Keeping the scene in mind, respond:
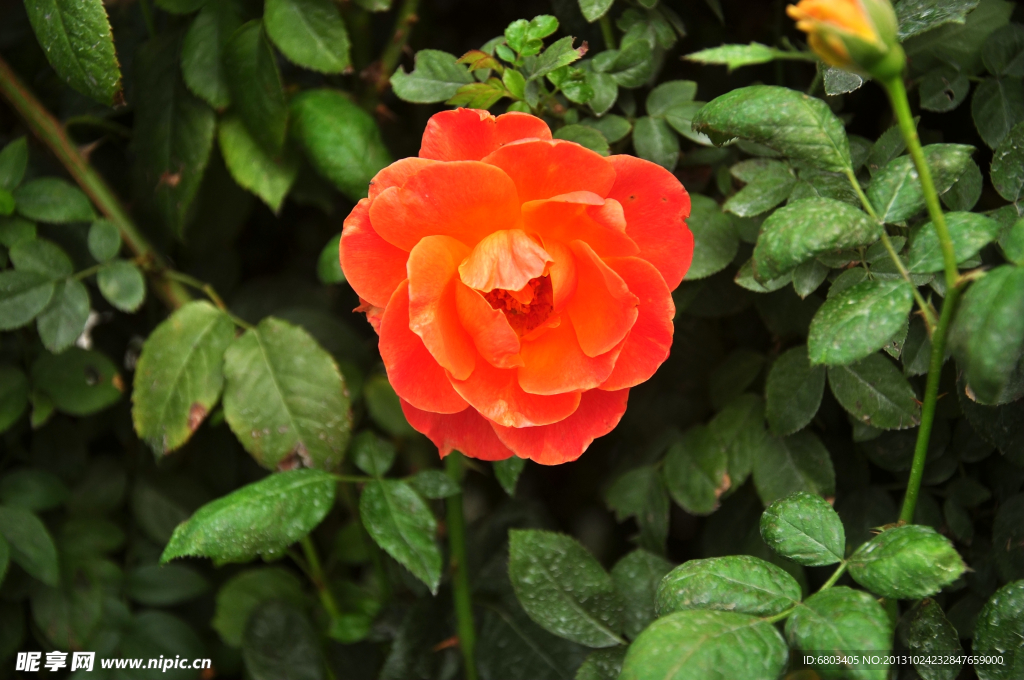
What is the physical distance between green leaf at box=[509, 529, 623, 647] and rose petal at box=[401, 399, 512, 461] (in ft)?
0.61

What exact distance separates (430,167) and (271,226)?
28.9 inches

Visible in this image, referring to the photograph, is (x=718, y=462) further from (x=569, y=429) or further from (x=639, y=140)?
(x=639, y=140)

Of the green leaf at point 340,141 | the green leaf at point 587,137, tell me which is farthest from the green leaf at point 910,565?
the green leaf at point 340,141

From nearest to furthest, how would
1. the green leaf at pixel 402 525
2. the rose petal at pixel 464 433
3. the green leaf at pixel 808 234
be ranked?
the green leaf at pixel 808 234
the rose petal at pixel 464 433
the green leaf at pixel 402 525

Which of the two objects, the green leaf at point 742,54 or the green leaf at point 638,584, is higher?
the green leaf at point 742,54

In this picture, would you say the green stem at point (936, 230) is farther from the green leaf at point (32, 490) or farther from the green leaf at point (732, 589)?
the green leaf at point (32, 490)

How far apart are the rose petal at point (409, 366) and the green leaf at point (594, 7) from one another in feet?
1.14

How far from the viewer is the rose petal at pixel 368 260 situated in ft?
2.06

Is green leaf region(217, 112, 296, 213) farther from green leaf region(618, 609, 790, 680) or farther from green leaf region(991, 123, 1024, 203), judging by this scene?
green leaf region(991, 123, 1024, 203)

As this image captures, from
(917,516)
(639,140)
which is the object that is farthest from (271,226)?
(917,516)

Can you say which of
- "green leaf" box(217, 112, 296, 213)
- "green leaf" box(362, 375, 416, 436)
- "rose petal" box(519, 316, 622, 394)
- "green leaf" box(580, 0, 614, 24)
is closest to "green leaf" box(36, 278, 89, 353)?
"green leaf" box(217, 112, 296, 213)

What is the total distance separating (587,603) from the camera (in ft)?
2.61

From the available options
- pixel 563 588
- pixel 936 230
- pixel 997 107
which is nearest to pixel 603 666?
pixel 563 588

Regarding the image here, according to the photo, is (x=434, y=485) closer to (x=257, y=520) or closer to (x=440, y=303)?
(x=257, y=520)
